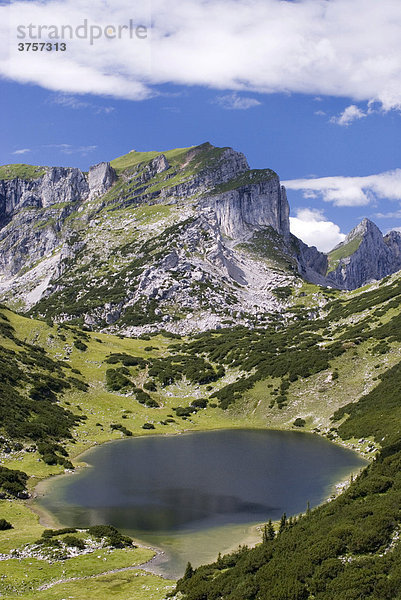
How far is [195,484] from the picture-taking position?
52688 millimetres

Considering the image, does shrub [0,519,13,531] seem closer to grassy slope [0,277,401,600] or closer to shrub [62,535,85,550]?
grassy slope [0,277,401,600]

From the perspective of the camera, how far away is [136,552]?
110 feet

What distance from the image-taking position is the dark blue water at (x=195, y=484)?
40.8 metres

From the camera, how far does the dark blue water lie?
134ft

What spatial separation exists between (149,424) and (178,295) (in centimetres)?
11384

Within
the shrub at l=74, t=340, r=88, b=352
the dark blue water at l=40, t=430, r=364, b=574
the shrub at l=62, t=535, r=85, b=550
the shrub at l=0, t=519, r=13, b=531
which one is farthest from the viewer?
the shrub at l=74, t=340, r=88, b=352

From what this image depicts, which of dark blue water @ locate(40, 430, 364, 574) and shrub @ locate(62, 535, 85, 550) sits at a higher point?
shrub @ locate(62, 535, 85, 550)

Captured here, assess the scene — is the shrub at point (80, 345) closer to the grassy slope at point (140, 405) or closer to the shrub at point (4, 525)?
the grassy slope at point (140, 405)

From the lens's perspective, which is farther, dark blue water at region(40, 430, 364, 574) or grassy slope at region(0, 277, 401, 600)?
dark blue water at region(40, 430, 364, 574)

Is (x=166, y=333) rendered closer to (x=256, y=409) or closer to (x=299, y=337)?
(x=299, y=337)

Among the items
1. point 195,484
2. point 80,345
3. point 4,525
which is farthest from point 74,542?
point 80,345

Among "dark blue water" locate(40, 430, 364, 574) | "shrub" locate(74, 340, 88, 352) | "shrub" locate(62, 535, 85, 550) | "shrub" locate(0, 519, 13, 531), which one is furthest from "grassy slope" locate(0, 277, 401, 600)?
"dark blue water" locate(40, 430, 364, 574)

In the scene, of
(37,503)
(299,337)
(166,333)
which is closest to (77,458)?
(37,503)

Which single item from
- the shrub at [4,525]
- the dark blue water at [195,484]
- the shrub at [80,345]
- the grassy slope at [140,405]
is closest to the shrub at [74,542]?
the grassy slope at [140,405]
